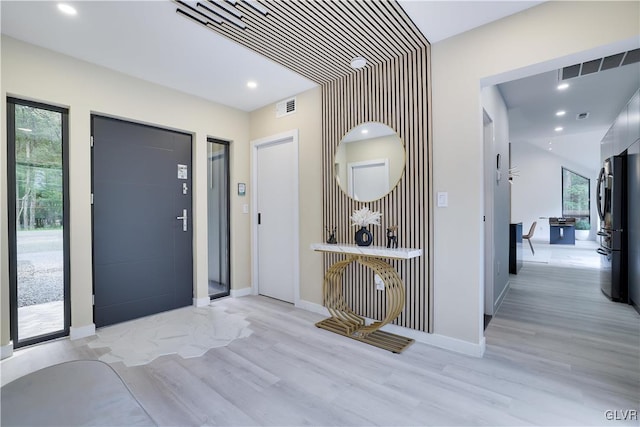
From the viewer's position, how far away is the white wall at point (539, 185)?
10.3m

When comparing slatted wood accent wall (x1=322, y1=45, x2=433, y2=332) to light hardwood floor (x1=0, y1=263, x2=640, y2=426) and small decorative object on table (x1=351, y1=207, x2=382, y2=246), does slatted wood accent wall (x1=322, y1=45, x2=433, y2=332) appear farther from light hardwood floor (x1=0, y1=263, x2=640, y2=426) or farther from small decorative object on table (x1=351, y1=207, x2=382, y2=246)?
light hardwood floor (x1=0, y1=263, x2=640, y2=426)

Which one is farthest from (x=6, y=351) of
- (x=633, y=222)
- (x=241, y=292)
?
(x=633, y=222)

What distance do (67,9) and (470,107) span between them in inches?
124

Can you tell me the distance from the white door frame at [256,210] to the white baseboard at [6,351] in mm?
2448

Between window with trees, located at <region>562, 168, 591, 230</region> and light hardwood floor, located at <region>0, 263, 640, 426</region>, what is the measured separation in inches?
355

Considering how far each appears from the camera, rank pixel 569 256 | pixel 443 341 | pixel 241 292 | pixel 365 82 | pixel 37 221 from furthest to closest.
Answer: pixel 569 256, pixel 241 292, pixel 365 82, pixel 37 221, pixel 443 341

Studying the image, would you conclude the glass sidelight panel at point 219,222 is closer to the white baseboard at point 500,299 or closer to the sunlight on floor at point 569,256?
the white baseboard at point 500,299

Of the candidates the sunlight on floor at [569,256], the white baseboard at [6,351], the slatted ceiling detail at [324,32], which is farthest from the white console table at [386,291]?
the sunlight on floor at [569,256]

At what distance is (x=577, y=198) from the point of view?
10367mm

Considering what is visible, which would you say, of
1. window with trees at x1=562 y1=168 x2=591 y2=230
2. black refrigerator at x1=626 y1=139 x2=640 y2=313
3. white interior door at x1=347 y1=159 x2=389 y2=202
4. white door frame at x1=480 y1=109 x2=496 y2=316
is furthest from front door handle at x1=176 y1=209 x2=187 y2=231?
window with trees at x1=562 y1=168 x2=591 y2=230

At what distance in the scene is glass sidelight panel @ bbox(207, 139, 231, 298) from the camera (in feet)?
13.6

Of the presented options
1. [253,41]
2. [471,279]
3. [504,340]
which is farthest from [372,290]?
[253,41]

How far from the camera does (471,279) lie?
2.48 m

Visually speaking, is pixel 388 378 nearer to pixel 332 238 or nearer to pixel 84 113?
pixel 332 238
